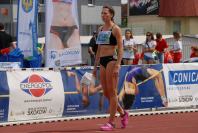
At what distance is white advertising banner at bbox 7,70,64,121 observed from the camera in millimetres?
11148

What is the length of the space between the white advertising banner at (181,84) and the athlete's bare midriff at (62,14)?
7.61ft

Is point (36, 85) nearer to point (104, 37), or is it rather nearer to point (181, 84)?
point (104, 37)

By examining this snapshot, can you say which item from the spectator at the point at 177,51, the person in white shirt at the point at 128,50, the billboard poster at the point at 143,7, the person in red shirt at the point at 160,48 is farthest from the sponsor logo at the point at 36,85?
the billboard poster at the point at 143,7

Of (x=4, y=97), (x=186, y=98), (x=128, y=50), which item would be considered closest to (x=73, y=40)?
(x=186, y=98)

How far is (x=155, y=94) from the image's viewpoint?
A: 13188 mm

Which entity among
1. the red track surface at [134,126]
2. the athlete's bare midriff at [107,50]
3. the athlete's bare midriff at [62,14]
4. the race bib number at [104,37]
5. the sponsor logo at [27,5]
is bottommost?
the red track surface at [134,126]

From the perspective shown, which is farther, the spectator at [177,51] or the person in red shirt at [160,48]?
the spectator at [177,51]

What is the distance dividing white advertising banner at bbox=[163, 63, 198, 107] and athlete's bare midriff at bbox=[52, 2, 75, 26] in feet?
7.61

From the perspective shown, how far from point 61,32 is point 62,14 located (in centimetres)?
39

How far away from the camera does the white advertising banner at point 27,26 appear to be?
14.5 m

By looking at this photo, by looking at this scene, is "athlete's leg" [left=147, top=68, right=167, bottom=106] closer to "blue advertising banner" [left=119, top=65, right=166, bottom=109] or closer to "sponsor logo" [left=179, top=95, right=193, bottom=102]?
"blue advertising banner" [left=119, top=65, right=166, bottom=109]

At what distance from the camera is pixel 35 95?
11.5m

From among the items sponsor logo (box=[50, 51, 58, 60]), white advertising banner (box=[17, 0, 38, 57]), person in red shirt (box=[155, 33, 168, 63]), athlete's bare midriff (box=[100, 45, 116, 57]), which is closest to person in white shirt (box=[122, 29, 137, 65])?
person in red shirt (box=[155, 33, 168, 63])

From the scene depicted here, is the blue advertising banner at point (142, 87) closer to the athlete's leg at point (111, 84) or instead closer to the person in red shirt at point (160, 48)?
the athlete's leg at point (111, 84)
